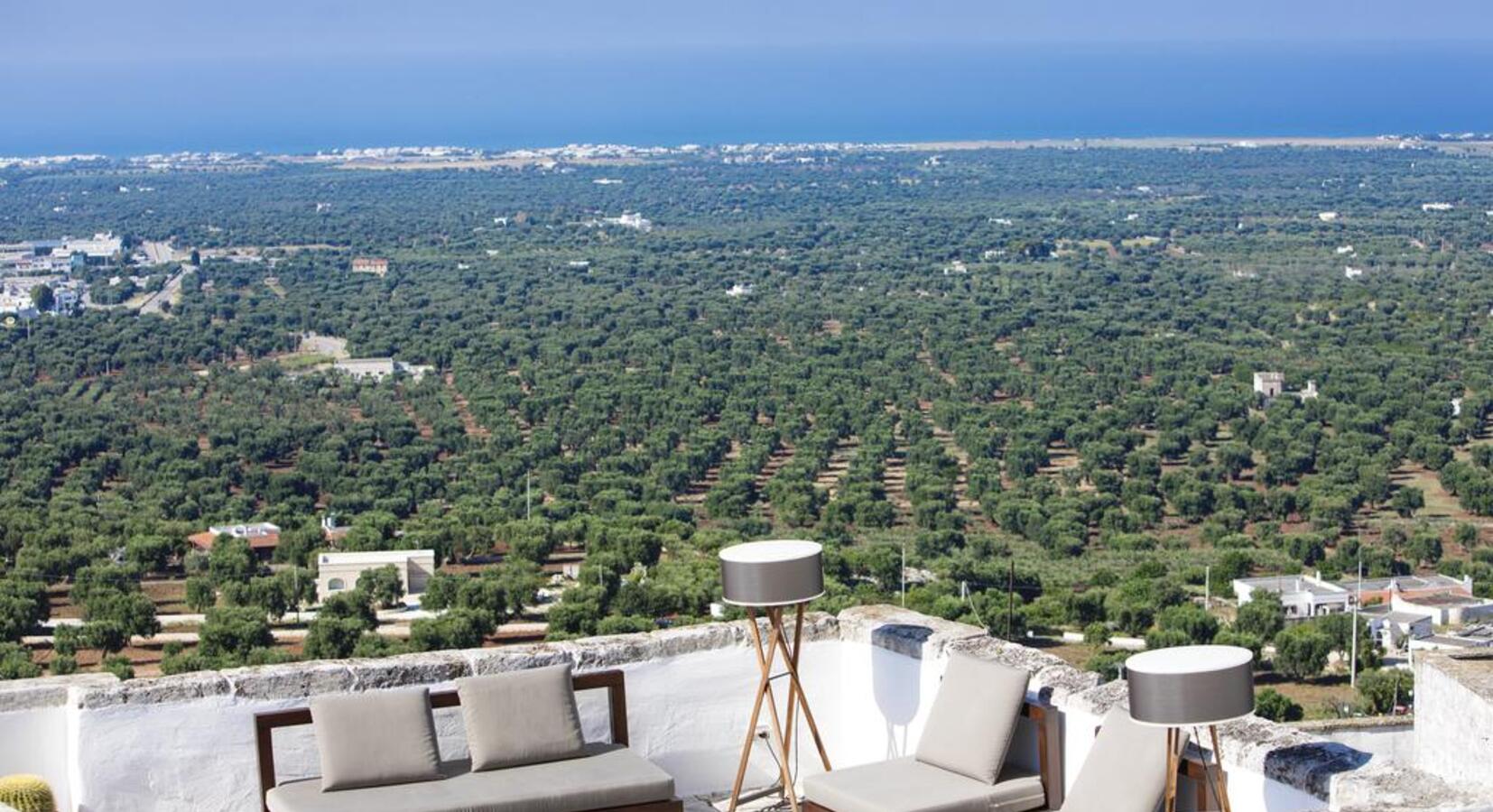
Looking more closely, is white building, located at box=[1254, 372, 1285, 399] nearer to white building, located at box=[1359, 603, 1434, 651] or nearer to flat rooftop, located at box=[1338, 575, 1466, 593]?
flat rooftop, located at box=[1338, 575, 1466, 593]

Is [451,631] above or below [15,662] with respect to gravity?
below

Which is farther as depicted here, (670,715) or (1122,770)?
(670,715)

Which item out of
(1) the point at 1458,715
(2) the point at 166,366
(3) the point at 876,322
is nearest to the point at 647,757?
(1) the point at 1458,715

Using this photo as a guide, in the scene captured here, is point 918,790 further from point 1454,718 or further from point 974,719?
point 1454,718

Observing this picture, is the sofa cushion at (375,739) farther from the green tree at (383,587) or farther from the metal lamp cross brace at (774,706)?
the green tree at (383,587)

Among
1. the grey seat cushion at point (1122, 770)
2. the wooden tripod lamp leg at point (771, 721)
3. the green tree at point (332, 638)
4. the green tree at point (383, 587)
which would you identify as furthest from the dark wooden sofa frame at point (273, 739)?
the green tree at point (383, 587)

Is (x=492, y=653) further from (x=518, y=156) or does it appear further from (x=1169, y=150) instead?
(x=518, y=156)

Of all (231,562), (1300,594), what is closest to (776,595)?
(1300,594)
